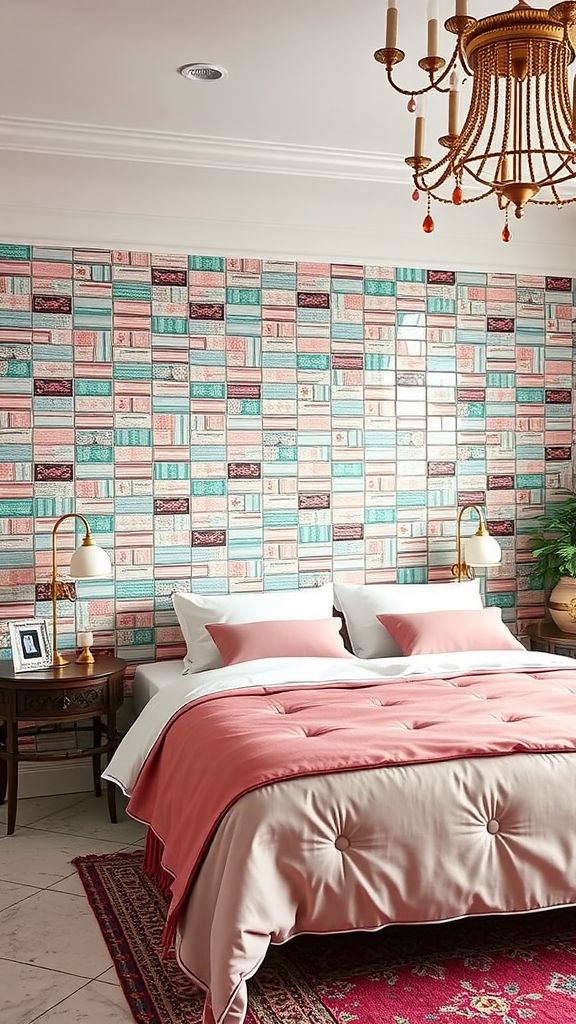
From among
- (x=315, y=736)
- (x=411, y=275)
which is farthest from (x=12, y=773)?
(x=411, y=275)

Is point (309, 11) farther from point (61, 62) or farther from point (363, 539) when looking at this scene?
point (363, 539)

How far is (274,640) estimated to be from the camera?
14.1 ft

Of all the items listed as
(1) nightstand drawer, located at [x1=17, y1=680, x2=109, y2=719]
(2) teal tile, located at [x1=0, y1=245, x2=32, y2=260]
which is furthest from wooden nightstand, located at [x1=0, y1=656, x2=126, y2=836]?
(2) teal tile, located at [x1=0, y1=245, x2=32, y2=260]

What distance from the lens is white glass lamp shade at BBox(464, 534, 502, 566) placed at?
499cm

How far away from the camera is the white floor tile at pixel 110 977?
115 inches

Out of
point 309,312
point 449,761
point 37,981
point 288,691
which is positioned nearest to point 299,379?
point 309,312

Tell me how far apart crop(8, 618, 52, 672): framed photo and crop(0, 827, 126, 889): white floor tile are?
Answer: 679 millimetres

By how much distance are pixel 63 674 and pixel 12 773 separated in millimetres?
444

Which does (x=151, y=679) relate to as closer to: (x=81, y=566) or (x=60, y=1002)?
(x=81, y=566)

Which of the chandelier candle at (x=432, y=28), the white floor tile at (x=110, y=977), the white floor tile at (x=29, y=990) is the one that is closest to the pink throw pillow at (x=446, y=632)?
the white floor tile at (x=110, y=977)

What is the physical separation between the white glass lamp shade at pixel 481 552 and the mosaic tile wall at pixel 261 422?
34 centimetres

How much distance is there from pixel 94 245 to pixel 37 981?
3121 mm

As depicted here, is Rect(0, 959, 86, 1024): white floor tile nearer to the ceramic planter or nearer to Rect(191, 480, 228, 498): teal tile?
Rect(191, 480, 228, 498): teal tile

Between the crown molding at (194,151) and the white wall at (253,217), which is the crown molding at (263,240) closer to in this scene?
the white wall at (253,217)
